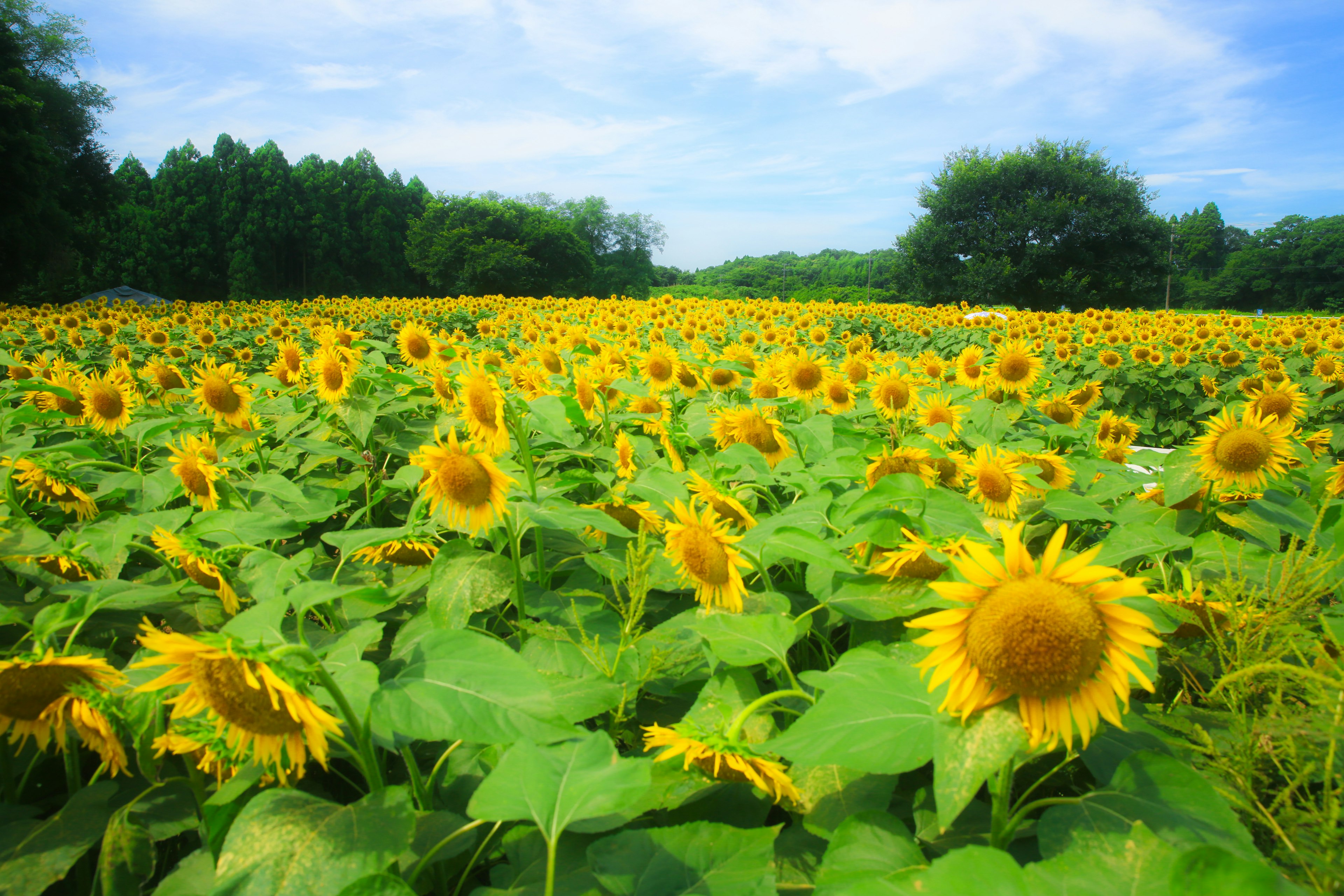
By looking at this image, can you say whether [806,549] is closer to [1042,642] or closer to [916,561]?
[916,561]

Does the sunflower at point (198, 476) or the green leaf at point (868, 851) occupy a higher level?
the sunflower at point (198, 476)

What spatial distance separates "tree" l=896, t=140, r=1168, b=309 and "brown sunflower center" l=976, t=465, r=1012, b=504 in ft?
170

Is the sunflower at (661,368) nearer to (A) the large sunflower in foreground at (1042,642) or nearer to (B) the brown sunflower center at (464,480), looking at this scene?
(B) the brown sunflower center at (464,480)

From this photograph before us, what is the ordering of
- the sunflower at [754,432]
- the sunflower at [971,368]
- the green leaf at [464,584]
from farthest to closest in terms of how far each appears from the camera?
the sunflower at [971,368] → the sunflower at [754,432] → the green leaf at [464,584]

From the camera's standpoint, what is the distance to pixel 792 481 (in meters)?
1.85

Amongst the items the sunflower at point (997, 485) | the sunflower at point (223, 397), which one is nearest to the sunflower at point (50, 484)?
the sunflower at point (223, 397)

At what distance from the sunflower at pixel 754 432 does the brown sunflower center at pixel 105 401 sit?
2775mm

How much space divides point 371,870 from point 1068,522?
211cm

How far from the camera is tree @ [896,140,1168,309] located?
154 ft

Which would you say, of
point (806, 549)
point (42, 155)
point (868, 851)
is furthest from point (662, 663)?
point (42, 155)

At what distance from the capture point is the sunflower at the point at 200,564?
1.52 m

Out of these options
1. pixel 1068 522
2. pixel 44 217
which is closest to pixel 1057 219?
pixel 1068 522

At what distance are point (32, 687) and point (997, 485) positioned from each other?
2290 mm

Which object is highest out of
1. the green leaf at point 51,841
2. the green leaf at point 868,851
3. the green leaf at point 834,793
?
the green leaf at point 868,851
